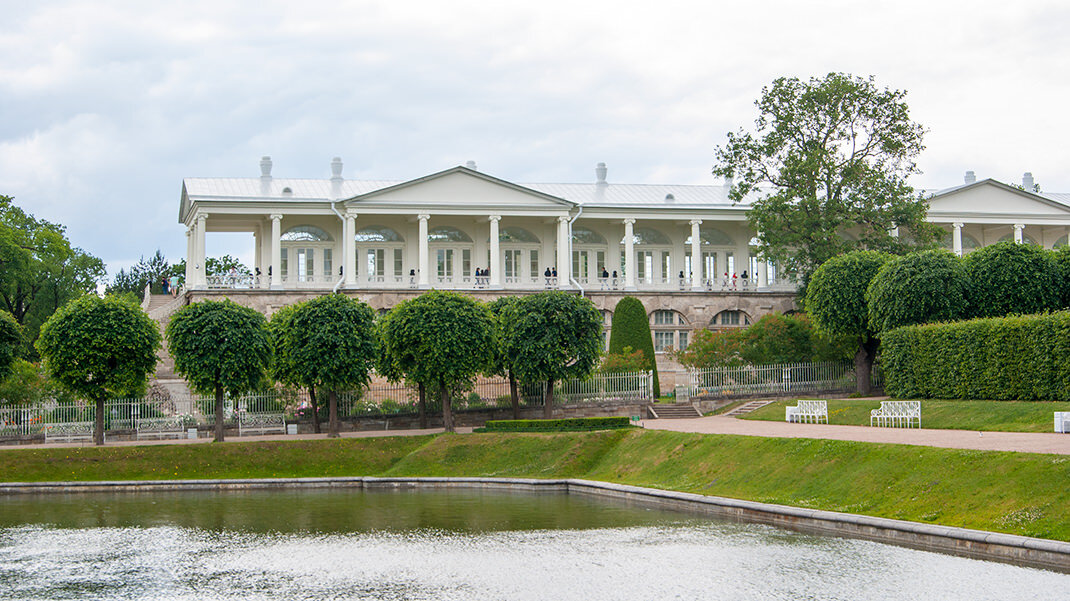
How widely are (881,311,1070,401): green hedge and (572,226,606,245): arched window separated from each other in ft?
69.9

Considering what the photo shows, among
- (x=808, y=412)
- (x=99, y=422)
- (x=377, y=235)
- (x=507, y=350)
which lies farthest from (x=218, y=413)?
(x=377, y=235)

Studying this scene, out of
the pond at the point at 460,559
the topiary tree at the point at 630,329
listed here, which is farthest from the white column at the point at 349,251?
the pond at the point at 460,559

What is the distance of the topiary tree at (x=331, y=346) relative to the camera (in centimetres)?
3366

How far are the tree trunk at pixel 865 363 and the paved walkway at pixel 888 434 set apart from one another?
6518mm

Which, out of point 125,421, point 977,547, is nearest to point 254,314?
point 125,421

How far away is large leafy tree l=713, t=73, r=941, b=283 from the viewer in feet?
152

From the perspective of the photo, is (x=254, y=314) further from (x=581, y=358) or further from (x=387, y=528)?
(x=387, y=528)

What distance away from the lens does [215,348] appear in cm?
3284

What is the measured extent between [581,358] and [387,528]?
16870 mm

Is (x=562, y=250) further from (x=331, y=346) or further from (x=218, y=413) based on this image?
(x=218, y=413)

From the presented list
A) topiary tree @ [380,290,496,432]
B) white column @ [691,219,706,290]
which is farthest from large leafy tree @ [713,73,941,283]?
topiary tree @ [380,290,496,432]

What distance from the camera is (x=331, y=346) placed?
3378 cm

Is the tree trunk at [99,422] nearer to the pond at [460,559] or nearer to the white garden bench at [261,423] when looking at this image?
the white garden bench at [261,423]

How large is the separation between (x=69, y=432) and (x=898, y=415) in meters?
25.5
